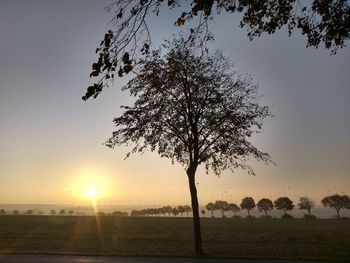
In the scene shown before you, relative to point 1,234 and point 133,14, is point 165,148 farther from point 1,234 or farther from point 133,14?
point 1,234

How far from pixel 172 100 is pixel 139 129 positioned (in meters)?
2.51

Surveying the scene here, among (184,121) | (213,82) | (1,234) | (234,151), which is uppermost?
Answer: (213,82)

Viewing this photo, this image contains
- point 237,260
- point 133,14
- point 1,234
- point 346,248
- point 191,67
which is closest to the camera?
point 133,14

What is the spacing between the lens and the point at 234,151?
26453mm

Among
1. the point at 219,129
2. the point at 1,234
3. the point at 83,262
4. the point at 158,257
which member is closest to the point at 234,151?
the point at 219,129

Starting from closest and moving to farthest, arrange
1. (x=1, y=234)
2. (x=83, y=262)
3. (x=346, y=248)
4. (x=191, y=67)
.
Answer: (x=83, y=262), (x=191, y=67), (x=346, y=248), (x=1, y=234)

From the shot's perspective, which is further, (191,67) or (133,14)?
(191,67)

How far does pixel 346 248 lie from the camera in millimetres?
31375

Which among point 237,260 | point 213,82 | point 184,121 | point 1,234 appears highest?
point 213,82

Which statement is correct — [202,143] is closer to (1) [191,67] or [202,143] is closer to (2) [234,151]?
(2) [234,151]

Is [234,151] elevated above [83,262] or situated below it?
above

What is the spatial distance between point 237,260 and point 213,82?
9.90m

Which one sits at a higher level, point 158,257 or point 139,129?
point 139,129

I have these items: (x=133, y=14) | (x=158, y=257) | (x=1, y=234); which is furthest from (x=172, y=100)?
(x=1, y=234)
